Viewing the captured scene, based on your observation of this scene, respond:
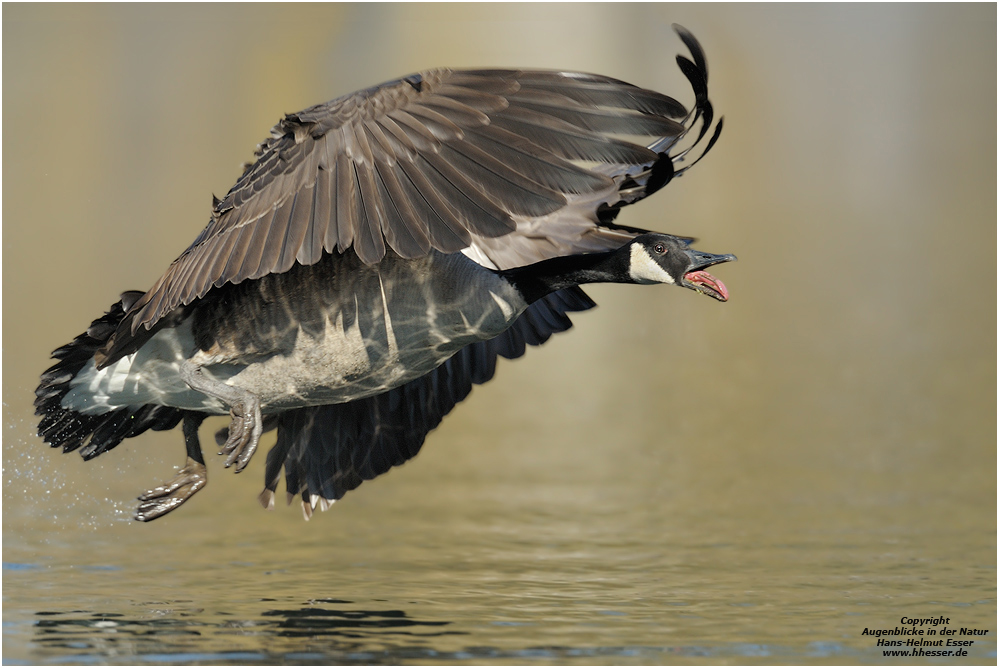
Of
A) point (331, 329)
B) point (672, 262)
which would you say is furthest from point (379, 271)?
point (672, 262)

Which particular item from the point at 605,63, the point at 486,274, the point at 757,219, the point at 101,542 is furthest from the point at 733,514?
the point at 605,63

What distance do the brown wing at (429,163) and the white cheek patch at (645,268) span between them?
1.20 metres

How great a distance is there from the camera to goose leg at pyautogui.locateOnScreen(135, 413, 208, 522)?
7.30m

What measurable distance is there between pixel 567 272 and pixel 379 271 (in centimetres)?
98

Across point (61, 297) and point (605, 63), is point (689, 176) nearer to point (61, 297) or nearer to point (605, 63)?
point (605, 63)

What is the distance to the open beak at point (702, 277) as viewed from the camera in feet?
21.5

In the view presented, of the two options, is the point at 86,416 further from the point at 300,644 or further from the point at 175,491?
the point at 300,644

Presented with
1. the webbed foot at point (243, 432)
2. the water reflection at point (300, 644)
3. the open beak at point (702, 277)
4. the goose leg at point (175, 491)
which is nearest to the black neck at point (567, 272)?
the open beak at point (702, 277)

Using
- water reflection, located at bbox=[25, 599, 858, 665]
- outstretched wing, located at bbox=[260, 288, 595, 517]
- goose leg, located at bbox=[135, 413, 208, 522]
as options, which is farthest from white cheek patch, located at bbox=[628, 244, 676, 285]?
goose leg, located at bbox=[135, 413, 208, 522]

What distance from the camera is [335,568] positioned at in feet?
26.5

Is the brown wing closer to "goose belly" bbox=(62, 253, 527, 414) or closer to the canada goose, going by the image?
the canada goose

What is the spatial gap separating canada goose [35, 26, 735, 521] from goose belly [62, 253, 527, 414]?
1cm

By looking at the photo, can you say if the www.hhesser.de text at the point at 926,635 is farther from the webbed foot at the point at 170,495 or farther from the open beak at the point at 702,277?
the webbed foot at the point at 170,495

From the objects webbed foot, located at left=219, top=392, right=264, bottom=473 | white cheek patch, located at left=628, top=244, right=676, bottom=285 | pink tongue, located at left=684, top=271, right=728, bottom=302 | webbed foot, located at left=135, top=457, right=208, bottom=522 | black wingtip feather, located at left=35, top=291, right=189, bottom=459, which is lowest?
webbed foot, located at left=135, top=457, right=208, bottom=522
